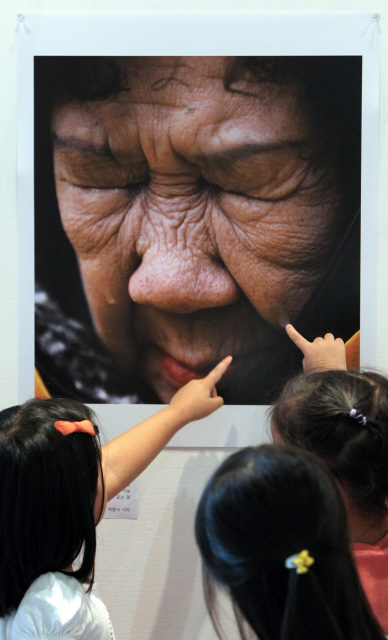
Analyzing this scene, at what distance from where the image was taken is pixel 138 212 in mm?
973

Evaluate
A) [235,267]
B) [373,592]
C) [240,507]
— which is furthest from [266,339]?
[240,507]

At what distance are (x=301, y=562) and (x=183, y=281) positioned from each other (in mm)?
611

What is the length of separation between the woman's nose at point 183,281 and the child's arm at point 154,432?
12 cm

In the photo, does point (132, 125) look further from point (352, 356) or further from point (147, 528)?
point (147, 528)

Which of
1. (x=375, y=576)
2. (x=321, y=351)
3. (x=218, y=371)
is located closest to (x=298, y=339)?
(x=321, y=351)

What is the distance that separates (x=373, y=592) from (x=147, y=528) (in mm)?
433

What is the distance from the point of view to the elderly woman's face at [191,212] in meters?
0.95

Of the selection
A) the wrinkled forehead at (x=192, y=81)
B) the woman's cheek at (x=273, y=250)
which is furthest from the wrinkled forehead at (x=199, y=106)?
→ the woman's cheek at (x=273, y=250)

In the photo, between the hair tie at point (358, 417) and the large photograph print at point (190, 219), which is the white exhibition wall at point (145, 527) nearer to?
the large photograph print at point (190, 219)

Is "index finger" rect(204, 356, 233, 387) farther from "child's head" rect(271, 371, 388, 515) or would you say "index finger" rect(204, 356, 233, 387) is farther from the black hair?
the black hair

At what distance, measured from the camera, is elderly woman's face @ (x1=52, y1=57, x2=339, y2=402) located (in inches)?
37.4

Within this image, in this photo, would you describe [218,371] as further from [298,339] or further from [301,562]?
[301,562]

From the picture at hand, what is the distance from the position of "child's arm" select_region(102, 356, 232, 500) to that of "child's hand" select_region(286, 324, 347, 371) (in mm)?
130

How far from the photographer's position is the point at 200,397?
938mm
